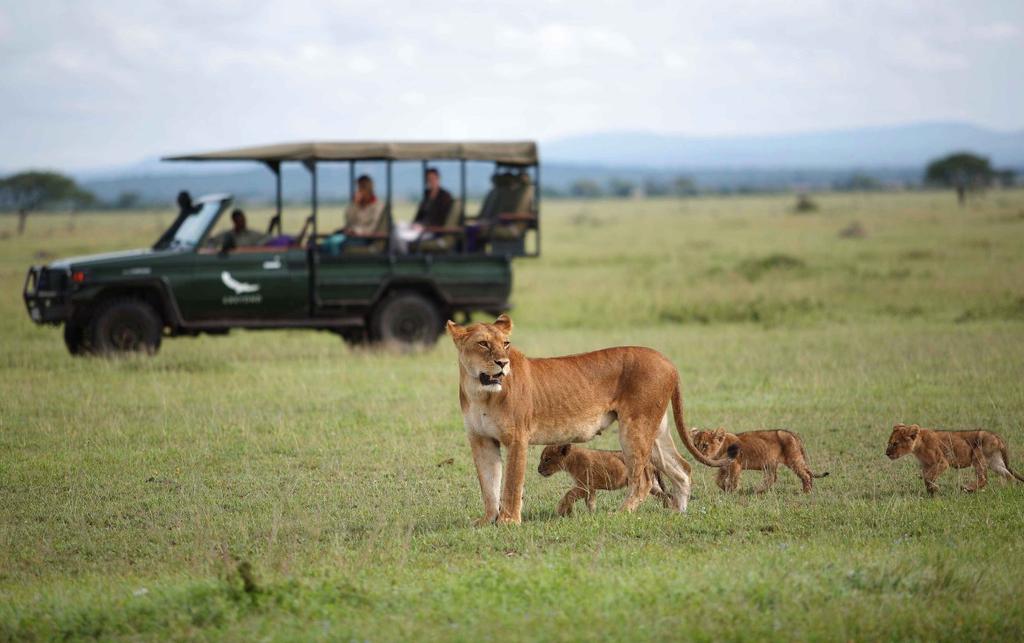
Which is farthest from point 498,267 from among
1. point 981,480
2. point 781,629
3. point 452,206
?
point 781,629

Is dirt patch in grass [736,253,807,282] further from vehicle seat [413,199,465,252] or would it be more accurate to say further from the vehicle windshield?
the vehicle windshield

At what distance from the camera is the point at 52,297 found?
50.1 ft

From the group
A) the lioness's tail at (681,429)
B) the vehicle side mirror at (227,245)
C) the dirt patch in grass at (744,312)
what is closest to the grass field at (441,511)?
the lioness's tail at (681,429)

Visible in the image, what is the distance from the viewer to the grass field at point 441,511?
19.1ft

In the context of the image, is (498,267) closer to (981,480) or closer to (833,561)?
(981,480)

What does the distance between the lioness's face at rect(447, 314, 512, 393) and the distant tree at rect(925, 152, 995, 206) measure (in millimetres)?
87201

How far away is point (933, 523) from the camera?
7.56m

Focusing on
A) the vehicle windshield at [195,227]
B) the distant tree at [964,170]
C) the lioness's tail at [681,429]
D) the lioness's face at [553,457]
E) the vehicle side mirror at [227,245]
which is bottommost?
the lioness's face at [553,457]

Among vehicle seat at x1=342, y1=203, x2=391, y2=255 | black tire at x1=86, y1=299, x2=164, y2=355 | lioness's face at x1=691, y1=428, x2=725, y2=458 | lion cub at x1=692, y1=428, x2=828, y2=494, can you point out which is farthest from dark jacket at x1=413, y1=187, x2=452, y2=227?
lioness's face at x1=691, y1=428, x2=725, y2=458

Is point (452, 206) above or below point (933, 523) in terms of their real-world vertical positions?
above

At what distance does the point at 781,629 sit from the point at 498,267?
11126mm

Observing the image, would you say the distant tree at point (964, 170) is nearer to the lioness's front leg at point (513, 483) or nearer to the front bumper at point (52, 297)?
the front bumper at point (52, 297)

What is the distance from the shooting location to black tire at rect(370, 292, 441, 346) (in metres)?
16.4

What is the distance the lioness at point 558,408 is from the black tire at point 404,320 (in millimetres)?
8564
